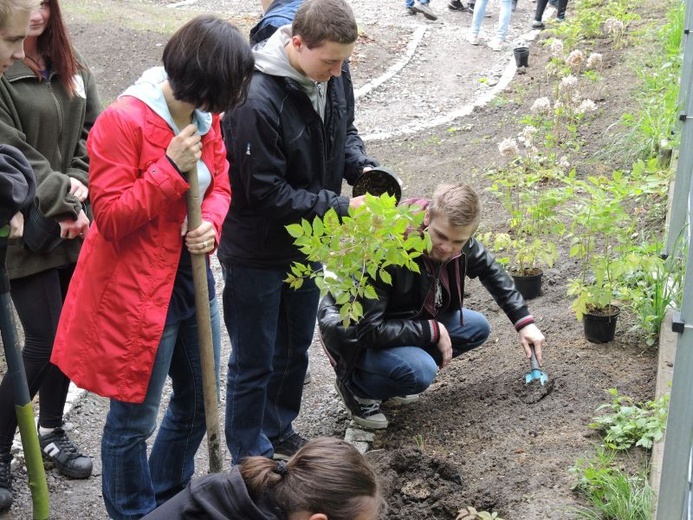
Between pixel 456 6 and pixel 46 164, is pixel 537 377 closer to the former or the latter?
pixel 46 164

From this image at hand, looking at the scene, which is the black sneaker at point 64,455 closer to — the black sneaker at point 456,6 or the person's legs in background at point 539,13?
the person's legs in background at point 539,13

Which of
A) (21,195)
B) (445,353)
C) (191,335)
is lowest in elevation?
(445,353)

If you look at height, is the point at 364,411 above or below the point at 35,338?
below

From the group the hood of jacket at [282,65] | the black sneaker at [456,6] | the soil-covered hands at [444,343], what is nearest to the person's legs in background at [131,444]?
the hood of jacket at [282,65]

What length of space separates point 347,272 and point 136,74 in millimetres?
8219

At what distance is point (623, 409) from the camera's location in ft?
12.1

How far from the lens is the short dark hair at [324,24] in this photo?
3281 mm

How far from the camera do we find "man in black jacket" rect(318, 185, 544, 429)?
390 centimetres

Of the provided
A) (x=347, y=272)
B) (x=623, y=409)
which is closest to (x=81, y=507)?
(x=347, y=272)

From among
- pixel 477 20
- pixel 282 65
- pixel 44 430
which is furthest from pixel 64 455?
pixel 477 20

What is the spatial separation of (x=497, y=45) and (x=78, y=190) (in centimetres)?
1079

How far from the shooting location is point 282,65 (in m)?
3.41

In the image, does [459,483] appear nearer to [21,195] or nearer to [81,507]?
[81,507]

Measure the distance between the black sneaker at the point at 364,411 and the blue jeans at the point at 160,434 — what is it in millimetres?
1002
